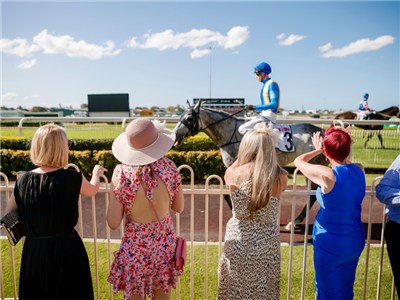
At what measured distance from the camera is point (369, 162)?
9.38 m

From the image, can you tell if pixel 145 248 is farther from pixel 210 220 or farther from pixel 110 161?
pixel 110 161

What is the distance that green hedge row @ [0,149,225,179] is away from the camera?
7691 millimetres

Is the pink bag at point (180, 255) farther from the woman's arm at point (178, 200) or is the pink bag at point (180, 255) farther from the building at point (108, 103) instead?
the building at point (108, 103)

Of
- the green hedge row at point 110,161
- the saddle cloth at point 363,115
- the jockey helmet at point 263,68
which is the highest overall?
the jockey helmet at point 263,68

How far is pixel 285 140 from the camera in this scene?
4.98 metres

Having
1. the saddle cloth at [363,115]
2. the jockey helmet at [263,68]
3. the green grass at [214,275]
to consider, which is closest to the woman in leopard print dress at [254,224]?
the green grass at [214,275]

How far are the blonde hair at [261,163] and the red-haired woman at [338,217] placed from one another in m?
0.41

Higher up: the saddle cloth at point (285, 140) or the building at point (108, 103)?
the building at point (108, 103)

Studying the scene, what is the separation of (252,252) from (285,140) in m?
3.52

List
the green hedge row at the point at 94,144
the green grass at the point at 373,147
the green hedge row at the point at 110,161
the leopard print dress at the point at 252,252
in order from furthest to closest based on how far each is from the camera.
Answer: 1. the green grass at the point at 373,147
2. the green hedge row at the point at 94,144
3. the green hedge row at the point at 110,161
4. the leopard print dress at the point at 252,252

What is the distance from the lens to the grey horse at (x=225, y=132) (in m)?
5.01

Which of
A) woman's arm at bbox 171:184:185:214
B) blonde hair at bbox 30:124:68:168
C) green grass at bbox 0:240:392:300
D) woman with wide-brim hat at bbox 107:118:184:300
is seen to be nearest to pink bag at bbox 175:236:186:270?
woman with wide-brim hat at bbox 107:118:184:300

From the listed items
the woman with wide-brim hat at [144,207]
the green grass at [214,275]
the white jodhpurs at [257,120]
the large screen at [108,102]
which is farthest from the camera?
the large screen at [108,102]

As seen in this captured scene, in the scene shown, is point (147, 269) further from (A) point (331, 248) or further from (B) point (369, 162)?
(B) point (369, 162)
